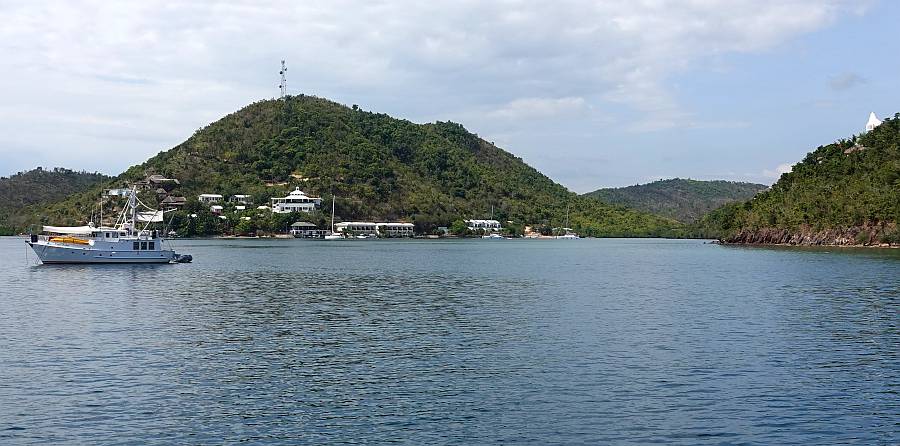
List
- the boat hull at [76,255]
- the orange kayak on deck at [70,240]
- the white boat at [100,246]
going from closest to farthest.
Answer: the boat hull at [76,255], the white boat at [100,246], the orange kayak on deck at [70,240]

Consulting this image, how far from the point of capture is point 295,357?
33844 mm

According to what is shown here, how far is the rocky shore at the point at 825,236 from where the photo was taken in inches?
5792

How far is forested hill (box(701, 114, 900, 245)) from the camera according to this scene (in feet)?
495

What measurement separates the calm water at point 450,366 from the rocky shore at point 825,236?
9587 cm

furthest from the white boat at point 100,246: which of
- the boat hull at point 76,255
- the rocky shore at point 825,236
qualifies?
the rocky shore at point 825,236

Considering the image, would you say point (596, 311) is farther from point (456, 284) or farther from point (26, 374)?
point (26, 374)

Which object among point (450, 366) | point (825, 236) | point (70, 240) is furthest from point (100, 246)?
point (825, 236)

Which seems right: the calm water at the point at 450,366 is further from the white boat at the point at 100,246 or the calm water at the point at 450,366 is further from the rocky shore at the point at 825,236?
the rocky shore at the point at 825,236

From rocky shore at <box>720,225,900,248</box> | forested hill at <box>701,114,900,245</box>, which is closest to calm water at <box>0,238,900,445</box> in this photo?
rocky shore at <box>720,225,900,248</box>

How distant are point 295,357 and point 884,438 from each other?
22296 mm

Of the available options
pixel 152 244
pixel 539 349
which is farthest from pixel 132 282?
pixel 539 349

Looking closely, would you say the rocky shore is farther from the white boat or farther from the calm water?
the white boat

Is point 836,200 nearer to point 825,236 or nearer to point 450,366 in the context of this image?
point 825,236

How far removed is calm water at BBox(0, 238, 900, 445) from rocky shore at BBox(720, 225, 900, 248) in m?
95.9
